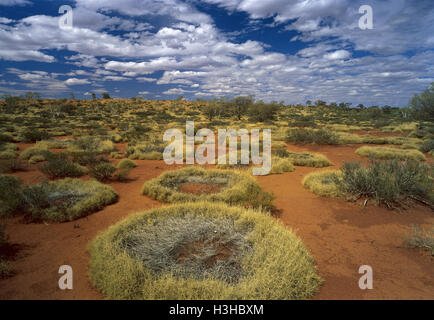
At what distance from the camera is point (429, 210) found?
659cm

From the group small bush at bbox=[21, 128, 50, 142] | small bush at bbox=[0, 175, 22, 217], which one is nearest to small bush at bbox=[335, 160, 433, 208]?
small bush at bbox=[0, 175, 22, 217]

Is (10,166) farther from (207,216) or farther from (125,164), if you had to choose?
(207,216)

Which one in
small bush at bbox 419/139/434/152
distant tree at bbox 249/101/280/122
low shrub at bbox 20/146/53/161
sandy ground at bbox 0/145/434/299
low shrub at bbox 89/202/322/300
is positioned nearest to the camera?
low shrub at bbox 89/202/322/300

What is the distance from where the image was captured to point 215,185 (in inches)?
336

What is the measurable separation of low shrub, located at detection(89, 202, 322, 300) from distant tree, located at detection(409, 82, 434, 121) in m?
38.6

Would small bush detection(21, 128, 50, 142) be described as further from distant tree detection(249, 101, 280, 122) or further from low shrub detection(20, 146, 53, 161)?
distant tree detection(249, 101, 280, 122)

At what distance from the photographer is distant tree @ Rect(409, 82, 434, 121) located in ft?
99.2

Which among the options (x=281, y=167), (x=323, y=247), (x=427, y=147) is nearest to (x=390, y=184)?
(x=323, y=247)

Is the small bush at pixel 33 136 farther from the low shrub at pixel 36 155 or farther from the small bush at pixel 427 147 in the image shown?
the small bush at pixel 427 147

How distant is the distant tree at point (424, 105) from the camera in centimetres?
3023

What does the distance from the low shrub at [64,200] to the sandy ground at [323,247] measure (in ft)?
0.88

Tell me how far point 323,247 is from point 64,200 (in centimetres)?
729

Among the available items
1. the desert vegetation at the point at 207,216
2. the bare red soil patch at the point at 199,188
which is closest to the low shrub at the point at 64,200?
the desert vegetation at the point at 207,216
